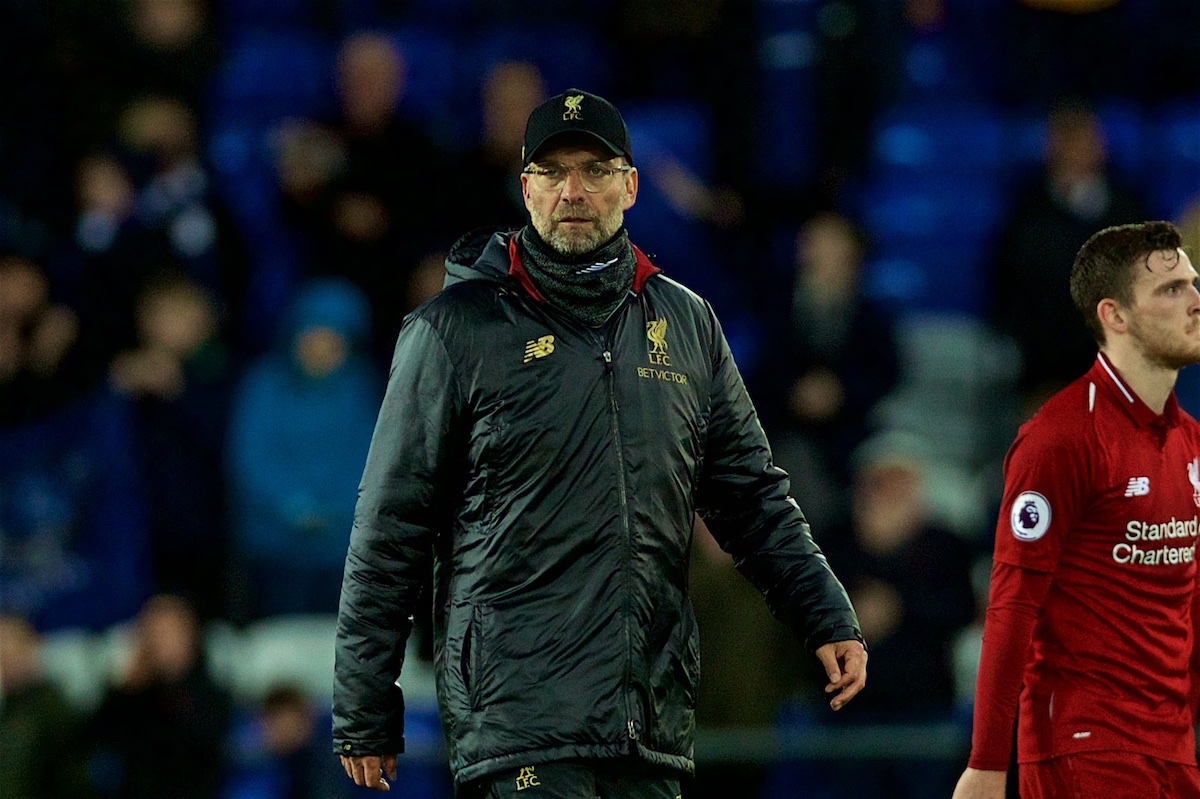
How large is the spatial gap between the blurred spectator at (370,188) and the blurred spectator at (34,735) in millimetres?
2227

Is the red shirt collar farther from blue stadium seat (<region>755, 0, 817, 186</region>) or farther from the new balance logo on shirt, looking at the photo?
blue stadium seat (<region>755, 0, 817, 186</region>)

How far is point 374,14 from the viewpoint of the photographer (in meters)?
10.3

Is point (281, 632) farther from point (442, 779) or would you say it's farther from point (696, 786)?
point (696, 786)

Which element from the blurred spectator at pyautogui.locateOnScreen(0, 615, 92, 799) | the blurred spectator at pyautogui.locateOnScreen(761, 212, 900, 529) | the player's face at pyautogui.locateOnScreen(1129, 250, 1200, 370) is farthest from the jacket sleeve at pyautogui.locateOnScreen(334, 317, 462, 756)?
the blurred spectator at pyautogui.locateOnScreen(0, 615, 92, 799)

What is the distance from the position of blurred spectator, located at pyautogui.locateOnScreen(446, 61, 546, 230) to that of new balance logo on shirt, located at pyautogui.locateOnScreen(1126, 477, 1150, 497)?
4.61m

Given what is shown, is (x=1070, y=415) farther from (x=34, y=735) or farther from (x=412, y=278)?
(x=34, y=735)

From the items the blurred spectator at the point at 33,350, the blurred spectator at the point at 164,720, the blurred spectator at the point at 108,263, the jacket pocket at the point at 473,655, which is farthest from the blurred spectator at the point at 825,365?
the jacket pocket at the point at 473,655

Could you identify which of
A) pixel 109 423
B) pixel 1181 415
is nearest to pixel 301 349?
pixel 109 423

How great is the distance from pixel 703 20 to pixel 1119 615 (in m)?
5.85

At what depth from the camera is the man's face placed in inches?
173

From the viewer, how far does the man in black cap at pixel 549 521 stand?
4.20 meters

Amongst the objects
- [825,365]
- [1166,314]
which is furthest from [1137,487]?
[825,365]

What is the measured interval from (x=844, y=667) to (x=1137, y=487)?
3.03 feet

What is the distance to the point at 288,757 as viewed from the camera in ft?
26.8
